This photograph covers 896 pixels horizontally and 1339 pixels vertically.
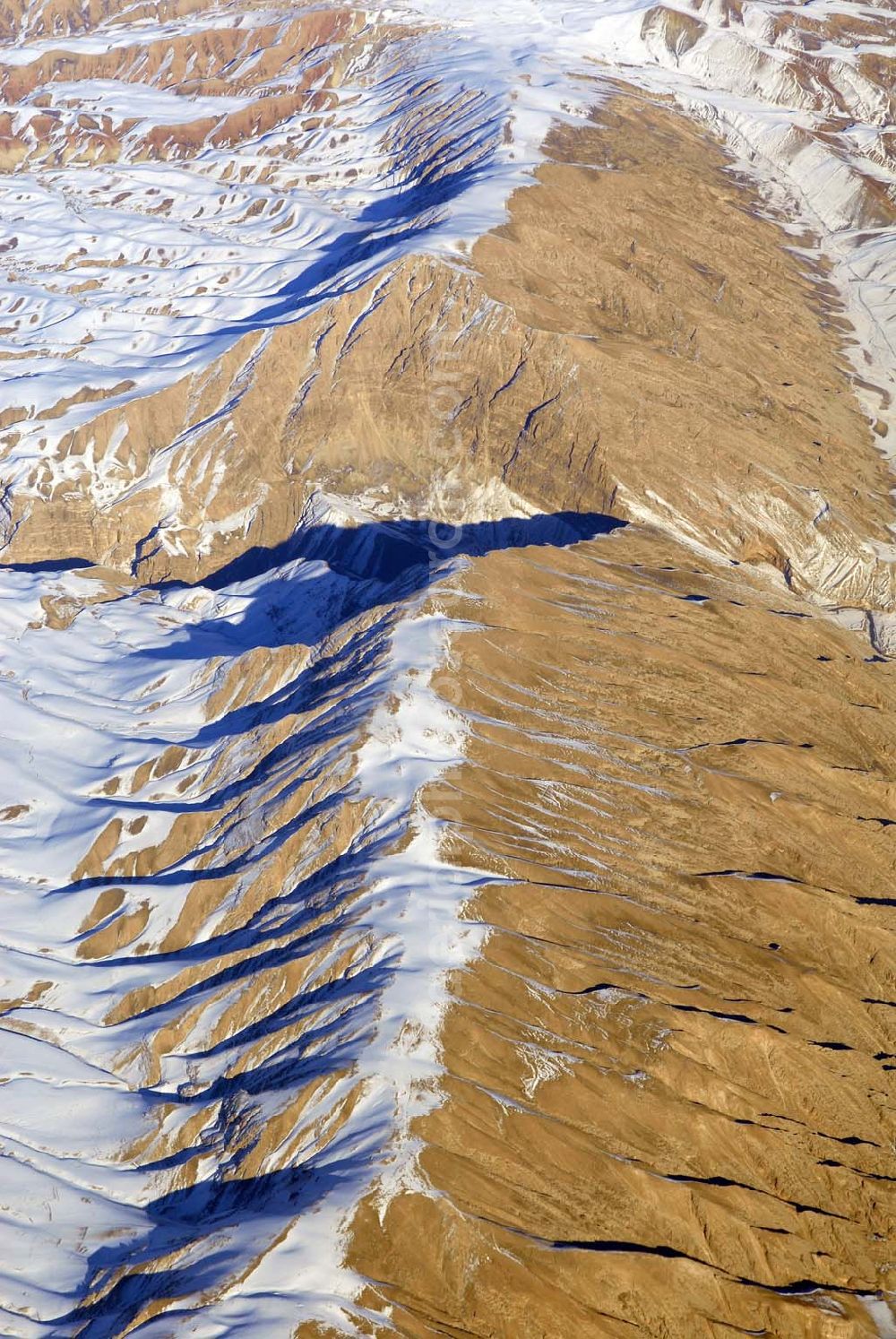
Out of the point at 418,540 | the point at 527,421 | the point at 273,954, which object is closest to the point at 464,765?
the point at 273,954

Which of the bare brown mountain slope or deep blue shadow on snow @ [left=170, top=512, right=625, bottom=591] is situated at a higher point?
the bare brown mountain slope

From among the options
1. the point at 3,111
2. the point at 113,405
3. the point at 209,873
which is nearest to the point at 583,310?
the point at 113,405

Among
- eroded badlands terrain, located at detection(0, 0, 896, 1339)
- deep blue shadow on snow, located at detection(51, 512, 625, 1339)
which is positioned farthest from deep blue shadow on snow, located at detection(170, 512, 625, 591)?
deep blue shadow on snow, located at detection(51, 512, 625, 1339)

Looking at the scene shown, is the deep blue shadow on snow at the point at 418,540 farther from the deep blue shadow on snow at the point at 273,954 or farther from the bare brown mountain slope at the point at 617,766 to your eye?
the deep blue shadow on snow at the point at 273,954

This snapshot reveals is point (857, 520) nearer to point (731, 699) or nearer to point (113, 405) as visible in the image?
point (731, 699)

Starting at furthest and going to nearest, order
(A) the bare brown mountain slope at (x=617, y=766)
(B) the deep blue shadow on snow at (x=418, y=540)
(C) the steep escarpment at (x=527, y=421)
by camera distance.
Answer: (C) the steep escarpment at (x=527, y=421)
(B) the deep blue shadow on snow at (x=418, y=540)
(A) the bare brown mountain slope at (x=617, y=766)

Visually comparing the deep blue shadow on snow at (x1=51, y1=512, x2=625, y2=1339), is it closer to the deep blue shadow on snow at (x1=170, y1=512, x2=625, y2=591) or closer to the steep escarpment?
the deep blue shadow on snow at (x1=170, y1=512, x2=625, y2=591)

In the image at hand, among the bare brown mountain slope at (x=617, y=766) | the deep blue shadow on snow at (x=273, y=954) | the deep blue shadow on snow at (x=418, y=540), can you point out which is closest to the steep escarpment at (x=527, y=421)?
the bare brown mountain slope at (x=617, y=766)

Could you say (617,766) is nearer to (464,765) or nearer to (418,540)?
(464,765)
